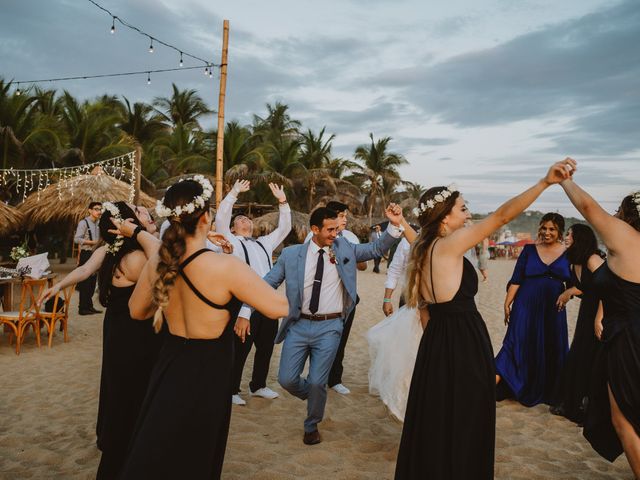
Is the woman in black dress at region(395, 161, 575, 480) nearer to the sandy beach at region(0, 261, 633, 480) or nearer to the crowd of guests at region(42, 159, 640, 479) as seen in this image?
the crowd of guests at region(42, 159, 640, 479)

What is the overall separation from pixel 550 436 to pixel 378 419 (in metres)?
1.67

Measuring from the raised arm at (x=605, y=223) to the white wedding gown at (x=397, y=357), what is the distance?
5.95 ft

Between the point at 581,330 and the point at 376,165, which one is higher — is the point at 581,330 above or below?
below

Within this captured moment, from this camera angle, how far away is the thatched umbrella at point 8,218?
17.1m

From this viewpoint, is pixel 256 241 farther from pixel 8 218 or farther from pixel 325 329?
pixel 8 218

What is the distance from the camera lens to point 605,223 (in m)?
3.22

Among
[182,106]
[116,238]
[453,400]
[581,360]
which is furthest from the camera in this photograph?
[182,106]

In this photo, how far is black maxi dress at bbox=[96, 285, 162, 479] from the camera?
3420 mm

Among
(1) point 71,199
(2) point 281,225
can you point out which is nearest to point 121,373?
(2) point 281,225

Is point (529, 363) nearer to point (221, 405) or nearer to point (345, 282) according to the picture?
point (345, 282)

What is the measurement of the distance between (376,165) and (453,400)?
4571cm

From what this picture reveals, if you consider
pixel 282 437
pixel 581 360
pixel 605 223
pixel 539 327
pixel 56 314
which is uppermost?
pixel 605 223

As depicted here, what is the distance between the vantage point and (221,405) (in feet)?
8.34

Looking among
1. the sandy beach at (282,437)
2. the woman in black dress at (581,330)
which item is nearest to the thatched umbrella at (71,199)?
the sandy beach at (282,437)
